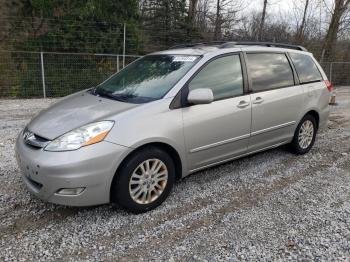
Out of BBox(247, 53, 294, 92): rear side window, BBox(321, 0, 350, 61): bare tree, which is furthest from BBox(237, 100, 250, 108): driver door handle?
BBox(321, 0, 350, 61): bare tree

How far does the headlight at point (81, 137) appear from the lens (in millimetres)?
2936

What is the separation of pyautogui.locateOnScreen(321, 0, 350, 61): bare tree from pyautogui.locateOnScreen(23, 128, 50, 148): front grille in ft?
57.1

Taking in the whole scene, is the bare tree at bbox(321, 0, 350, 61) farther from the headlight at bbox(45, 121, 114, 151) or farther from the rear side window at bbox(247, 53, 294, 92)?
the headlight at bbox(45, 121, 114, 151)

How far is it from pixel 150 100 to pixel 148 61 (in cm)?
114

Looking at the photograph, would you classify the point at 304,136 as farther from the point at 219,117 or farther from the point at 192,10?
the point at 192,10

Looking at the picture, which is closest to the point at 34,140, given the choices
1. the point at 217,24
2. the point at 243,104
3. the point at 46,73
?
the point at 243,104

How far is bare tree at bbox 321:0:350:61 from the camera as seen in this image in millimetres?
17531

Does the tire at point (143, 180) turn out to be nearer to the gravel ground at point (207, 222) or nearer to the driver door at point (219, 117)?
the gravel ground at point (207, 222)

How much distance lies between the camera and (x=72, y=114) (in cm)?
338

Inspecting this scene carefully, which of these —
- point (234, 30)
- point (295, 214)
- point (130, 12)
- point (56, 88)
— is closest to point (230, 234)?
point (295, 214)

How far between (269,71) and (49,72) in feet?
26.6

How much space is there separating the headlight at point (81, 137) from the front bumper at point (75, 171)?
Result: 0.05 metres

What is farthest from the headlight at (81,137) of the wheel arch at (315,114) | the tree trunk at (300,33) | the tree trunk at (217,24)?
the tree trunk at (300,33)

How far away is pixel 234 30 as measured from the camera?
1758 cm
